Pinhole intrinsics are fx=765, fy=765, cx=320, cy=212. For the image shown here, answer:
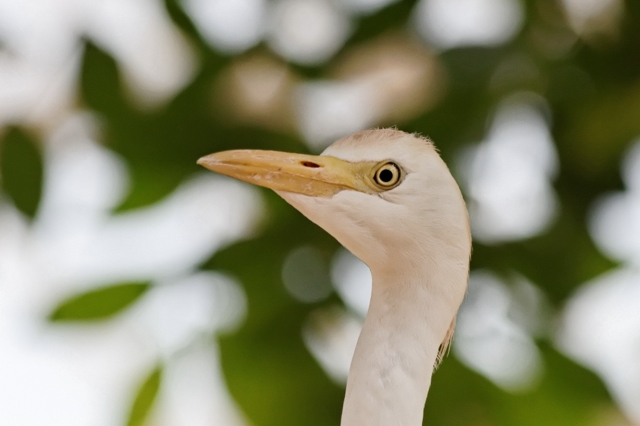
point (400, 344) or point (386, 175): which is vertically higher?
point (386, 175)

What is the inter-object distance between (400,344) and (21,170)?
21.6 inches

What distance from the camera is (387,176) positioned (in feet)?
1.93

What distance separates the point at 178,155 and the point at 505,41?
44 centimetres

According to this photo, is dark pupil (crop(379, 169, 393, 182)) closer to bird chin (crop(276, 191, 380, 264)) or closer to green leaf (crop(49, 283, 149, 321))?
bird chin (crop(276, 191, 380, 264))

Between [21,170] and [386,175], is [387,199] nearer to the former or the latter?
[386,175]

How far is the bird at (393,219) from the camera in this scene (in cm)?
57

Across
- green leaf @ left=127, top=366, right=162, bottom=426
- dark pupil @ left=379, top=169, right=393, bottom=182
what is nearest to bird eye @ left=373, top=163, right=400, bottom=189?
dark pupil @ left=379, top=169, right=393, bottom=182

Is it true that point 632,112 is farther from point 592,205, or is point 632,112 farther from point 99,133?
point 99,133

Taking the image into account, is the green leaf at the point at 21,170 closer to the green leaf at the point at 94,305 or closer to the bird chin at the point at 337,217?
the green leaf at the point at 94,305

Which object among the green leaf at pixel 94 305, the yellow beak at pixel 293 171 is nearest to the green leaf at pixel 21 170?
the green leaf at pixel 94 305

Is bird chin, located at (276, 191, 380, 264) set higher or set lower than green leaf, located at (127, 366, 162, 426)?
higher

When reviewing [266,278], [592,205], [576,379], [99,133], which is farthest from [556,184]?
[99,133]

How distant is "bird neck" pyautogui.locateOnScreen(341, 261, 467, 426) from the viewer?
1.77 feet

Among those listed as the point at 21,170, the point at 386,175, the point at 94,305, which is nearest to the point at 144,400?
the point at 94,305
